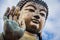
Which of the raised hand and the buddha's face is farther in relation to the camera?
the buddha's face

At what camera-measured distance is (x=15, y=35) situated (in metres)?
2.04

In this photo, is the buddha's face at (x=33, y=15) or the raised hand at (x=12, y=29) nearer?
the raised hand at (x=12, y=29)

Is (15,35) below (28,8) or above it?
below

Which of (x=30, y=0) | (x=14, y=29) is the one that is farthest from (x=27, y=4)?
(x=14, y=29)

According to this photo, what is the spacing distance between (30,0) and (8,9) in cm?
28

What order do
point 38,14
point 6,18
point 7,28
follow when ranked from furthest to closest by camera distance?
point 38,14 → point 6,18 → point 7,28

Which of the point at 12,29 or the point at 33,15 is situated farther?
the point at 33,15

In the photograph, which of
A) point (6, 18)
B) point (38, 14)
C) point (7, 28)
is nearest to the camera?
point (7, 28)

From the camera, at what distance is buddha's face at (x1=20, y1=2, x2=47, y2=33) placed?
230cm

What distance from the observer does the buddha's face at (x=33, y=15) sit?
90.6 inches

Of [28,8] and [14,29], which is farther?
[28,8]

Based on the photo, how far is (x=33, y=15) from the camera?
7.59ft

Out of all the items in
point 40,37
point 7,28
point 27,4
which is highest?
point 27,4

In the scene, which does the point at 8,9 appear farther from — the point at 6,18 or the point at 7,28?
the point at 7,28
